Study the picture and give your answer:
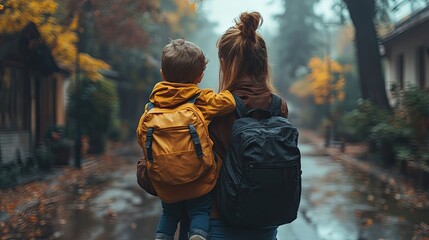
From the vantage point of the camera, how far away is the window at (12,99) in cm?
1403

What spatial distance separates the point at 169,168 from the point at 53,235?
5.22 meters

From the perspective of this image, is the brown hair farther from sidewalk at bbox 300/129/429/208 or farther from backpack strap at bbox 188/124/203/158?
sidewalk at bbox 300/129/429/208

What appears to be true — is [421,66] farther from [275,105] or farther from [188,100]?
[188,100]

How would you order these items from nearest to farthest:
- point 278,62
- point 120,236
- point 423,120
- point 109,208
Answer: point 120,236 → point 109,208 → point 423,120 → point 278,62

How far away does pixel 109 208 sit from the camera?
8727 mm

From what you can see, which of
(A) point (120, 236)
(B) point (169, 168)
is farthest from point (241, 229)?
(A) point (120, 236)

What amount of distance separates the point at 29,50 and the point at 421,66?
41.0ft

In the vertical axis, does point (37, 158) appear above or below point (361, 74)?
below

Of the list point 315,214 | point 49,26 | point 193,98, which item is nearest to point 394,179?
point 315,214

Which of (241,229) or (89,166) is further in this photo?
(89,166)

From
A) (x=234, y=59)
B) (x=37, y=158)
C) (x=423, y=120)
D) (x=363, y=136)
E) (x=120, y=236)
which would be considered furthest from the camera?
(x=363, y=136)

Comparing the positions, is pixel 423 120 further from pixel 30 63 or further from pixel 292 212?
pixel 30 63

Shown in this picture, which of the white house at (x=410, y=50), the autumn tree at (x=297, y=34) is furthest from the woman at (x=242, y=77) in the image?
the autumn tree at (x=297, y=34)

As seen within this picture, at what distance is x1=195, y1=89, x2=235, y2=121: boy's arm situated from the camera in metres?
2.17
